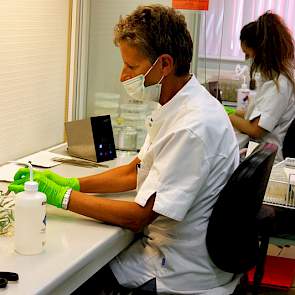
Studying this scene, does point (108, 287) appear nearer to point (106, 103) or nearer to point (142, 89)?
point (142, 89)

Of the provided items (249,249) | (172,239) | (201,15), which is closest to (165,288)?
(172,239)

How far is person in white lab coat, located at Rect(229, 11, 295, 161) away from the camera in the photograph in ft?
9.78

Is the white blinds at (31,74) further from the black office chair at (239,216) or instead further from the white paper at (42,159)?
the black office chair at (239,216)

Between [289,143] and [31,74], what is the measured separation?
1.51 meters

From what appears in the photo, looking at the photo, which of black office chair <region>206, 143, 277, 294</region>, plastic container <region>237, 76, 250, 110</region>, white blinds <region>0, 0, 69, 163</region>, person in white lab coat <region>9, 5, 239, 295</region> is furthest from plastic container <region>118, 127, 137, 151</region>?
plastic container <region>237, 76, 250, 110</region>

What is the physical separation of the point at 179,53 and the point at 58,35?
1028 millimetres

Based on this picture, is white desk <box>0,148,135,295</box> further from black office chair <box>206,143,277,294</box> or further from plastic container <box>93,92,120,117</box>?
plastic container <box>93,92,120,117</box>

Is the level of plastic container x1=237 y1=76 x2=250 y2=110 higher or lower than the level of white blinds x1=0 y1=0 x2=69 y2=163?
lower

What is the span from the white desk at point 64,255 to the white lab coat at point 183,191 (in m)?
0.09

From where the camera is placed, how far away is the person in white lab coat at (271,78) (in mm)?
2980

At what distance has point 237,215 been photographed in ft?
4.93

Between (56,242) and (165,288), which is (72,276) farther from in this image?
(165,288)

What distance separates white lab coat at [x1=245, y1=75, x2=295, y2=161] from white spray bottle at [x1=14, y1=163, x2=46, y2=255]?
1.95 m

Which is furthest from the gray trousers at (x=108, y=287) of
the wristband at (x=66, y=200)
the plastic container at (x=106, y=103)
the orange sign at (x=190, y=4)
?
the orange sign at (x=190, y=4)
